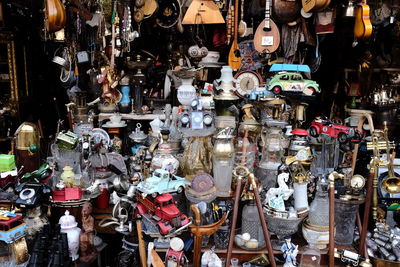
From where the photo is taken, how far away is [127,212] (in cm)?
263

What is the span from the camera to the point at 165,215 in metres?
2.29

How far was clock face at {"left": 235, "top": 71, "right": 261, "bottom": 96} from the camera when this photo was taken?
3.38m

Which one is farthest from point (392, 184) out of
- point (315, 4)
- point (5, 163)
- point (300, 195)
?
point (5, 163)

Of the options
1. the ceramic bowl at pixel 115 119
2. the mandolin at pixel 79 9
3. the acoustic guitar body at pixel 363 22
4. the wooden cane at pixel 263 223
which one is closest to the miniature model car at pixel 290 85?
the acoustic guitar body at pixel 363 22

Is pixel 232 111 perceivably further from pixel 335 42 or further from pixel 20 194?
pixel 335 42

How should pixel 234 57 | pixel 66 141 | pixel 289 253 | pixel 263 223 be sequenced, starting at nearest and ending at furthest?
pixel 263 223 < pixel 289 253 < pixel 66 141 < pixel 234 57

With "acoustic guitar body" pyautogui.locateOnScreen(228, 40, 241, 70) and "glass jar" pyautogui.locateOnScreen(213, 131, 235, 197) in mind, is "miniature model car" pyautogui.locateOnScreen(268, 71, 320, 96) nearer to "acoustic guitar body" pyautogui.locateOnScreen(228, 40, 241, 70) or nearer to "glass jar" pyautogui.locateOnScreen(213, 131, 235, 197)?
"glass jar" pyautogui.locateOnScreen(213, 131, 235, 197)

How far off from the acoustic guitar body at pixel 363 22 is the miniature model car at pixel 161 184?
2234mm

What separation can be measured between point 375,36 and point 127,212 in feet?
12.3

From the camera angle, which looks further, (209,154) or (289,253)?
(209,154)

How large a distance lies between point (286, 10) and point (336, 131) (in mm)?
1492

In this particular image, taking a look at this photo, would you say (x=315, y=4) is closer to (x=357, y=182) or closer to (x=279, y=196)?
(x=357, y=182)

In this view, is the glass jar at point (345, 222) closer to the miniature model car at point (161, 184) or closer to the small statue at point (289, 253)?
the small statue at point (289, 253)

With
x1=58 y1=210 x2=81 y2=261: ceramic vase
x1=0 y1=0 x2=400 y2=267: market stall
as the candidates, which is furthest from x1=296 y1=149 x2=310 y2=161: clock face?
x1=58 y1=210 x2=81 y2=261: ceramic vase
